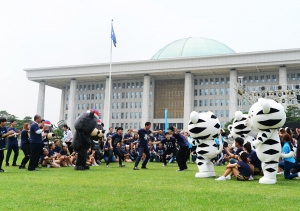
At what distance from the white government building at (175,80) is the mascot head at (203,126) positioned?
146ft

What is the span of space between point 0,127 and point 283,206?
9648 millimetres

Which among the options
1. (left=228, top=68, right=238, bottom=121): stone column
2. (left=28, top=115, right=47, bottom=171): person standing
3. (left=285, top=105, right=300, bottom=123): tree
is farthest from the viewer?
(left=228, top=68, right=238, bottom=121): stone column

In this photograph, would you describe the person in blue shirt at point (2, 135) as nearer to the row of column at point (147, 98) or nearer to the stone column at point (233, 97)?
the row of column at point (147, 98)

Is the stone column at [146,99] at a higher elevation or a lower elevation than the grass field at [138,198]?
higher

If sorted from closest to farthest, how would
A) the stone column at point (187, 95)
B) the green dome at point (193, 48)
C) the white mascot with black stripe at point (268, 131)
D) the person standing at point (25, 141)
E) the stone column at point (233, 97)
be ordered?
the white mascot with black stripe at point (268, 131)
the person standing at point (25, 141)
the stone column at point (233, 97)
the stone column at point (187, 95)
the green dome at point (193, 48)

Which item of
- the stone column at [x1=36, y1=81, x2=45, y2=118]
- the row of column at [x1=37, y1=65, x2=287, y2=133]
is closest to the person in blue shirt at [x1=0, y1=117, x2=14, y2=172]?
the row of column at [x1=37, y1=65, x2=287, y2=133]

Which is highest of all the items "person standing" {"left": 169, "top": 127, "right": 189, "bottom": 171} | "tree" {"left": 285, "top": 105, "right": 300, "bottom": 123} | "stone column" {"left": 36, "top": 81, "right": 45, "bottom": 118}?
"stone column" {"left": 36, "top": 81, "right": 45, "bottom": 118}

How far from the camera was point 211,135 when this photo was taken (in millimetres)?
9492

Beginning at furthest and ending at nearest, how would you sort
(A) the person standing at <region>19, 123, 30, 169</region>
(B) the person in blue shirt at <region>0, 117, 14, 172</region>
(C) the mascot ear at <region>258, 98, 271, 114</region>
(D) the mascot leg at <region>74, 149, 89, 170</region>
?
1. (A) the person standing at <region>19, 123, 30, 169</region>
2. (D) the mascot leg at <region>74, 149, 89, 170</region>
3. (B) the person in blue shirt at <region>0, 117, 14, 172</region>
4. (C) the mascot ear at <region>258, 98, 271, 114</region>

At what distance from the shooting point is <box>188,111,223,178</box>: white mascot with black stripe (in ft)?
30.9

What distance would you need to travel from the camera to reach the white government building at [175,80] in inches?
2260

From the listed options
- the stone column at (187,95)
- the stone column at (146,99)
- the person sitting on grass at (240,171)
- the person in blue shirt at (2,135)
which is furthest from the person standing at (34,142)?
the stone column at (146,99)

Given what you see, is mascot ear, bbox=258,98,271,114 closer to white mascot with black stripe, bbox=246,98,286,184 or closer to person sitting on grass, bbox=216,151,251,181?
white mascot with black stripe, bbox=246,98,286,184

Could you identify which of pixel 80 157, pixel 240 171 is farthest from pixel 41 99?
pixel 240 171
